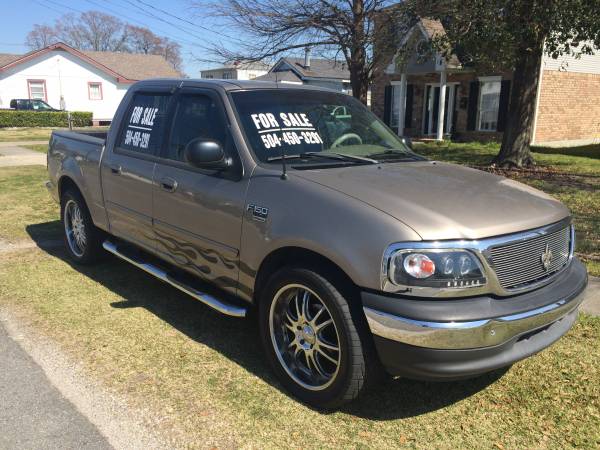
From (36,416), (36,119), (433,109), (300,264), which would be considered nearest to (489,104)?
(433,109)

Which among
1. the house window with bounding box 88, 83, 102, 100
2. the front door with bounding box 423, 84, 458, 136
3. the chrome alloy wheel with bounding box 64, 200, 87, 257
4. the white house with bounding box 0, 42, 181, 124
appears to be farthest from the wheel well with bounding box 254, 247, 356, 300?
the house window with bounding box 88, 83, 102, 100

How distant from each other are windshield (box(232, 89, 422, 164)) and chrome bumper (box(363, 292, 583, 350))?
56.5 inches

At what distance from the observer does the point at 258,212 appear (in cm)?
350

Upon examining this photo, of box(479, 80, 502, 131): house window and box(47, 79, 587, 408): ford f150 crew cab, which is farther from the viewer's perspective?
box(479, 80, 502, 131): house window

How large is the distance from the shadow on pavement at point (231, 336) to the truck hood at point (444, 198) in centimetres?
121

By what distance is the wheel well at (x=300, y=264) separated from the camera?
3.10 meters

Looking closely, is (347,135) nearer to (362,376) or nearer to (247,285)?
(247,285)

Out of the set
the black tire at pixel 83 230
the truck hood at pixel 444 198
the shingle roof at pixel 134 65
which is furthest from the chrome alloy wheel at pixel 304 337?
the shingle roof at pixel 134 65

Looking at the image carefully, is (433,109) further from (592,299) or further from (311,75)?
(592,299)

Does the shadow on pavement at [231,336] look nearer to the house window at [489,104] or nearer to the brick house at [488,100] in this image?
the brick house at [488,100]

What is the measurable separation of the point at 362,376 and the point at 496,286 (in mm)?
882

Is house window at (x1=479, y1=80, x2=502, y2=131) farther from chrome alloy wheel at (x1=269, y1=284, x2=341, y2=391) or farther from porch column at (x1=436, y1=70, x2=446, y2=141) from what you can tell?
chrome alloy wheel at (x1=269, y1=284, x2=341, y2=391)

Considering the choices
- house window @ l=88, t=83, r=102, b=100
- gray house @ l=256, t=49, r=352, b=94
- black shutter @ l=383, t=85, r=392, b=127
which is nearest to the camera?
black shutter @ l=383, t=85, r=392, b=127

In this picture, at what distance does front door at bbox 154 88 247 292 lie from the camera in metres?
A: 3.76
